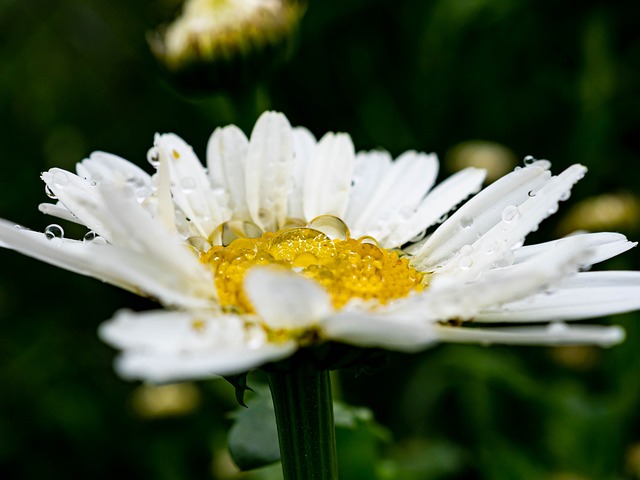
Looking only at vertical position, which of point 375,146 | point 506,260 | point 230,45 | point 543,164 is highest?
point 375,146

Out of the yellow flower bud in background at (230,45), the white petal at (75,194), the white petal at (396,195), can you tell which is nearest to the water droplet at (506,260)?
the white petal at (396,195)

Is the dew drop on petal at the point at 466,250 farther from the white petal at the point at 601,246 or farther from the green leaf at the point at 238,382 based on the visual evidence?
the green leaf at the point at 238,382

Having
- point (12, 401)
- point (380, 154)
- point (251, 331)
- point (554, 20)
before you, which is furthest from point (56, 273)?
point (251, 331)

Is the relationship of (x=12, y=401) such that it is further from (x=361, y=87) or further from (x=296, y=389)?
(x=296, y=389)

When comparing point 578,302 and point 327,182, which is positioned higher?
point 327,182

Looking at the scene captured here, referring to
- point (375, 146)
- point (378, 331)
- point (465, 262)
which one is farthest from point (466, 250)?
point (375, 146)

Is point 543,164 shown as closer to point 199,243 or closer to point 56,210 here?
point 199,243
